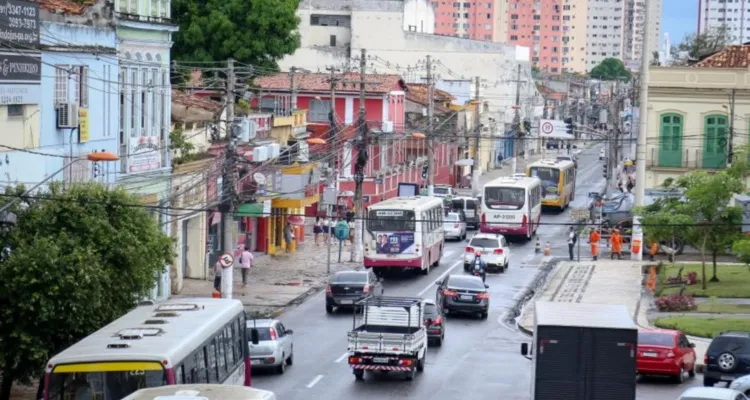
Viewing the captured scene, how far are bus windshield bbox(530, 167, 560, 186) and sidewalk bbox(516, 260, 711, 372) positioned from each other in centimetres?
2225

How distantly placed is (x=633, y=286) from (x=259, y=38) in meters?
24.7

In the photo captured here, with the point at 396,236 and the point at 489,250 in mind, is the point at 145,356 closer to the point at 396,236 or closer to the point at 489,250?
the point at 396,236

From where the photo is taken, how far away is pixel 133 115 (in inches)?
1911

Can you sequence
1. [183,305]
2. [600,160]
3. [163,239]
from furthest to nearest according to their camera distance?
[600,160]
[163,239]
[183,305]

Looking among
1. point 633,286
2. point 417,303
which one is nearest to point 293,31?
point 633,286

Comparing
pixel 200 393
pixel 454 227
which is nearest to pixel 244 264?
pixel 454 227

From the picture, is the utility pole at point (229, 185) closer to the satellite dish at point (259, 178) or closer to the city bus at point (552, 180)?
the satellite dish at point (259, 178)

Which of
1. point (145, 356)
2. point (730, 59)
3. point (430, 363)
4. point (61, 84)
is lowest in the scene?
point (430, 363)

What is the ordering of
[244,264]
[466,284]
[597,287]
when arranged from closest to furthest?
[466,284]
[244,264]
[597,287]

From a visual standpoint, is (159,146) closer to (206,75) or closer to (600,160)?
(206,75)

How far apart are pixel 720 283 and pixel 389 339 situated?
2336 centimetres

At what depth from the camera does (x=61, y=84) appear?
4203 cm

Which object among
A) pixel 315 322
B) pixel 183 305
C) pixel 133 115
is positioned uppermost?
pixel 133 115

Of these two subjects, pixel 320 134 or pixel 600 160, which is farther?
pixel 600 160
